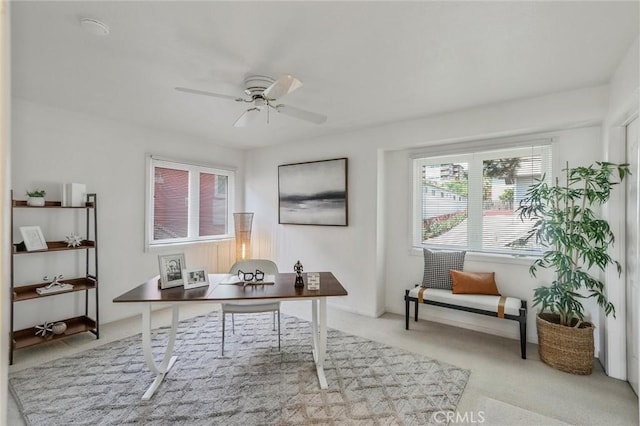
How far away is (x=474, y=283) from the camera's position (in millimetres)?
3297

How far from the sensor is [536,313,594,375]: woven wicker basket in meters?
2.54

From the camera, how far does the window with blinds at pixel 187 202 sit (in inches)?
164

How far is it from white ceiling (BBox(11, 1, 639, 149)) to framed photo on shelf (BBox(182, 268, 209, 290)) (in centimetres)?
158

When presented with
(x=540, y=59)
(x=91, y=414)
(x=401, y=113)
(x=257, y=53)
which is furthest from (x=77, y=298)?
(x=540, y=59)

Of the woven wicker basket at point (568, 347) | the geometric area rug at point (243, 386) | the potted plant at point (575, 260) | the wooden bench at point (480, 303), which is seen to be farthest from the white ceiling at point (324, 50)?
the geometric area rug at point (243, 386)

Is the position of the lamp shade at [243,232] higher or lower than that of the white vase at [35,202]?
lower

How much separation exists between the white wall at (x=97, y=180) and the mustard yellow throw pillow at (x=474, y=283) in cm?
358

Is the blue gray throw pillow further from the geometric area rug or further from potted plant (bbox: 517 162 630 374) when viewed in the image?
the geometric area rug

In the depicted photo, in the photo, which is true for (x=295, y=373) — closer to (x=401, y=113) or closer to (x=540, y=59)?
(x=401, y=113)

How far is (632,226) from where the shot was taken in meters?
2.40

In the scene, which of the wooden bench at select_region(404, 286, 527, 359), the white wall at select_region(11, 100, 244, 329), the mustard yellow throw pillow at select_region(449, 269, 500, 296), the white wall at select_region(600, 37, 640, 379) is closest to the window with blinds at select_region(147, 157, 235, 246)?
the white wall at select_region(11, 100, 244, 329)

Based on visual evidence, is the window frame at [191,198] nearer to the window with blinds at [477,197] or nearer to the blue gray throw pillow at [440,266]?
the window with blinds at [477,197]

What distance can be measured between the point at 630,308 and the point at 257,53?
3440 millimetres

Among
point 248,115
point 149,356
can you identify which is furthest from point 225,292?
point 248,115
